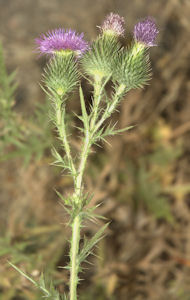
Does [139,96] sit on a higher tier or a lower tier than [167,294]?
higher

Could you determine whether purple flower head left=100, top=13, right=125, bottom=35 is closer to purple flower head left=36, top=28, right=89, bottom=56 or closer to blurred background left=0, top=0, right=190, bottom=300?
purple flower head left=36, top=28, right=89, bottom=56

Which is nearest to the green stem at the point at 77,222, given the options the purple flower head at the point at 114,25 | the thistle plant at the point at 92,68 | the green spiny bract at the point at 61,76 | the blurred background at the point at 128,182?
the thistle plant at the point at 92,68

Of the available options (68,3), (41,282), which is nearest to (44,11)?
(68,3)

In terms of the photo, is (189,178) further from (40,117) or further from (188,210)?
(40,117)

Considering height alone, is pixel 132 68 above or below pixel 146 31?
below

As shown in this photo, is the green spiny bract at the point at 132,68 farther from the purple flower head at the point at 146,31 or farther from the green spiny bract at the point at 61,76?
the green spiny bract at the point at 61,76

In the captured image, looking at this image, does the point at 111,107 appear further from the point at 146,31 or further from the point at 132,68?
the point at 146,31

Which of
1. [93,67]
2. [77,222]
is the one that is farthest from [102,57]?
[77,222]
